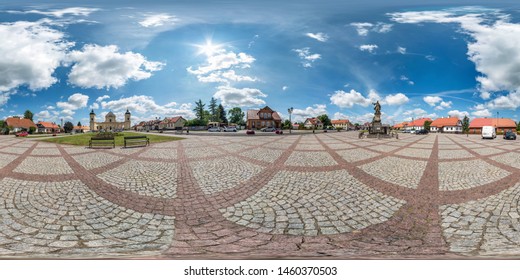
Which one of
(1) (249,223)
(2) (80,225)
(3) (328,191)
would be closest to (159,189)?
(2) (80,225)

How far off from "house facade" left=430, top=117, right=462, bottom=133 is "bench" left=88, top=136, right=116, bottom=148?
8459cm

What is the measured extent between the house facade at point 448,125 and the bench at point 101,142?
278 ft

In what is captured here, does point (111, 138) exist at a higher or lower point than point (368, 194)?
higher

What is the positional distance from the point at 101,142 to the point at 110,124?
177 centimetres

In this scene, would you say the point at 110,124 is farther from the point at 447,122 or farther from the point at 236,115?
the point at 447,122

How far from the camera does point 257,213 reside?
11.4 feet

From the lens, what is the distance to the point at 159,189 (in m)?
4.54

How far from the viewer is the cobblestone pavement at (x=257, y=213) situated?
2.62m

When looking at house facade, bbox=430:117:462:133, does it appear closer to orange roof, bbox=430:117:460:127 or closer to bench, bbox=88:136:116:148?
orange roof, bbox=430:117:460:127

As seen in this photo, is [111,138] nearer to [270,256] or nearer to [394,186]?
[270,256]

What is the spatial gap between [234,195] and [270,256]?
1912mm

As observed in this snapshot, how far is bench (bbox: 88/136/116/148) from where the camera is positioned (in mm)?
10039

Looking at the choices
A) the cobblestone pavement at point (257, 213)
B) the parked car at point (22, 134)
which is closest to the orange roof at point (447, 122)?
the cobblestone pavement at point (257, 213)

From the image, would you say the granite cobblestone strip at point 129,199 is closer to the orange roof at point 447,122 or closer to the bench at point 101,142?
the bench at point 101,142
